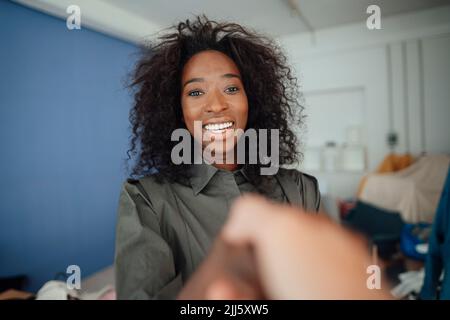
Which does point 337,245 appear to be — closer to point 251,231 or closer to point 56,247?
point 251,231

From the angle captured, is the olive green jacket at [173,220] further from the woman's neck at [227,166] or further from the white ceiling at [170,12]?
the white ceiling at [170,12]

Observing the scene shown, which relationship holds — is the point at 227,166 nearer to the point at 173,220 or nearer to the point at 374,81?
the point at 173,220

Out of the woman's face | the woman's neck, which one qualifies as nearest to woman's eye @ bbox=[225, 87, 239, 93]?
the woman's face

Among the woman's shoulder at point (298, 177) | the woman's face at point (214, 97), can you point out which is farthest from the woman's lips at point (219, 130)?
the woman's shoulder at point (298, 177)

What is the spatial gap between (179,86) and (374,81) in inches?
31.7

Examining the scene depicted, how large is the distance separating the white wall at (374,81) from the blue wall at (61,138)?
32 cm

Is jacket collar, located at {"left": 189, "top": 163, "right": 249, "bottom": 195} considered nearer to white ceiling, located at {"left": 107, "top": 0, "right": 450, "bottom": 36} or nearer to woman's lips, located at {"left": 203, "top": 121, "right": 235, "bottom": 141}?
woman's lips, located at {"left": 203, "top": 121, "right": 235, "bottom": 141}

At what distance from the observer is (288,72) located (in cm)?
46

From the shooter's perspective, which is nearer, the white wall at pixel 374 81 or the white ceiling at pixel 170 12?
the white ceiling at pixel 170 12

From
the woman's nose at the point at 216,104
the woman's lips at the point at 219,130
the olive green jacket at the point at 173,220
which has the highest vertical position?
the woman's nose at the point at 216,104

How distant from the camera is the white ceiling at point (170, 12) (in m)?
0.43

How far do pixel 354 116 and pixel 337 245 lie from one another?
0.57 metres

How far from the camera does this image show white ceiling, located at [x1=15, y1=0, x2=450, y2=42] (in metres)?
0.43

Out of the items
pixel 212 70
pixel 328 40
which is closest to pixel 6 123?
pixel 212 70
